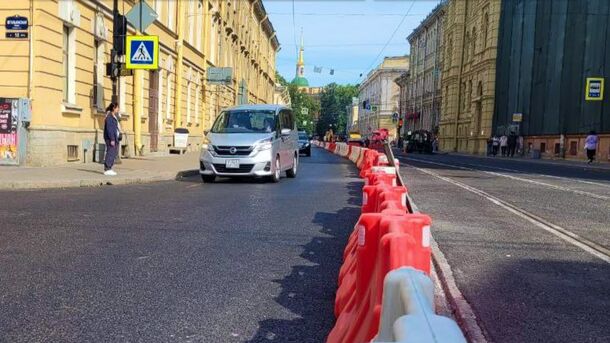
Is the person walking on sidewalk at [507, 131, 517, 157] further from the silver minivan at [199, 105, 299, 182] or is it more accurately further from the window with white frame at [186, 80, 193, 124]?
the silver minivan at [199, 105, 299, 182]

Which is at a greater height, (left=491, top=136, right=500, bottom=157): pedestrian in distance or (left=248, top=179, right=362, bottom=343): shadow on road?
(left=491, top=136, right=500, bottom=157): pedestrian in distance

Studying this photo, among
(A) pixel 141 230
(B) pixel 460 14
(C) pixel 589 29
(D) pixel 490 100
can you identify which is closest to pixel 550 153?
(C) pixel 589 29

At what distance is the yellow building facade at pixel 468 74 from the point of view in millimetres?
45188

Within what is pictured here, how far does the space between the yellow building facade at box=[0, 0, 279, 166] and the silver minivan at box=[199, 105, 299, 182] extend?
4143mm

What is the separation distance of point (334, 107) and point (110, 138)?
432 feet

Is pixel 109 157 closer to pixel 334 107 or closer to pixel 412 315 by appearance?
pixel 412 315

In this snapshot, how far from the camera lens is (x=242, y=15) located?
47281 mm

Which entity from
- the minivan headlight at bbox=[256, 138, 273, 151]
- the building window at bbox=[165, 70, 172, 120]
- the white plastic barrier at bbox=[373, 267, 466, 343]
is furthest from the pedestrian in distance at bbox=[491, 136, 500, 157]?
the white plastic barrier at bbox=[373, 267, 466, 343]

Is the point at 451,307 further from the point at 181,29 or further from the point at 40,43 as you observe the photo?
the point at 181,29

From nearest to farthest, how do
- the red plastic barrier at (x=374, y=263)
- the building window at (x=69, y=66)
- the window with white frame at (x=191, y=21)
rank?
the red plastic barrier at (x=374, y=263)
the building window at (x=69, y=66)
the window with white frame at (x=191, y=21)

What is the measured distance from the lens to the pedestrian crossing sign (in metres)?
15.2

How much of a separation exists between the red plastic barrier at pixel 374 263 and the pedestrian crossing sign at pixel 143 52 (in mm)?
12726

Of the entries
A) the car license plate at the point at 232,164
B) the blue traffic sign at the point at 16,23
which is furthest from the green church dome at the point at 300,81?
the car license plate at the point at 232,164

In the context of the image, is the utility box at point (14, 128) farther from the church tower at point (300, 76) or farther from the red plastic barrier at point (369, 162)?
the church tower at point (300, 76)
